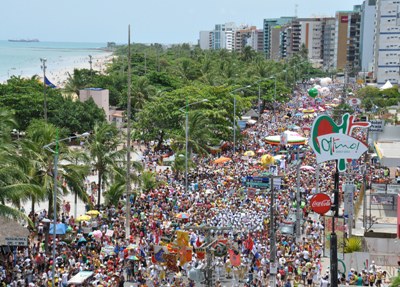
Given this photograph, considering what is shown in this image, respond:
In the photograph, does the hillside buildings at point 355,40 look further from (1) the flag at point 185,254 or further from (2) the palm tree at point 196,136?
(1) the flag at point 185,254

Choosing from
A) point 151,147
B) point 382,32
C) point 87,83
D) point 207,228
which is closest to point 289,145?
point 151,147

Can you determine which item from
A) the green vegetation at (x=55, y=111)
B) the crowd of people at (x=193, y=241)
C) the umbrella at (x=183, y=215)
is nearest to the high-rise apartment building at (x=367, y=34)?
the green vegetation at (x=55, y=111)

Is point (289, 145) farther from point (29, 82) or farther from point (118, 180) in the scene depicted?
point (29, 82)

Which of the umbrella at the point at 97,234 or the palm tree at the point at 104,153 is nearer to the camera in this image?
the umbrella at the point at 97,234

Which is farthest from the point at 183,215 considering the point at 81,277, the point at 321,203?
the point at 321,203

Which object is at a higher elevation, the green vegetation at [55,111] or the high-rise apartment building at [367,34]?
the high-rise apartment building at [367,34]

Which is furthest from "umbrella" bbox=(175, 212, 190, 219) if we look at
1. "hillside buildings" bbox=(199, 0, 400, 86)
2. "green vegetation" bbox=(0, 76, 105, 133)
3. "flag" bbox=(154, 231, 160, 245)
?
"hillside buildings" bbox=(199, 0, 400, 86)
